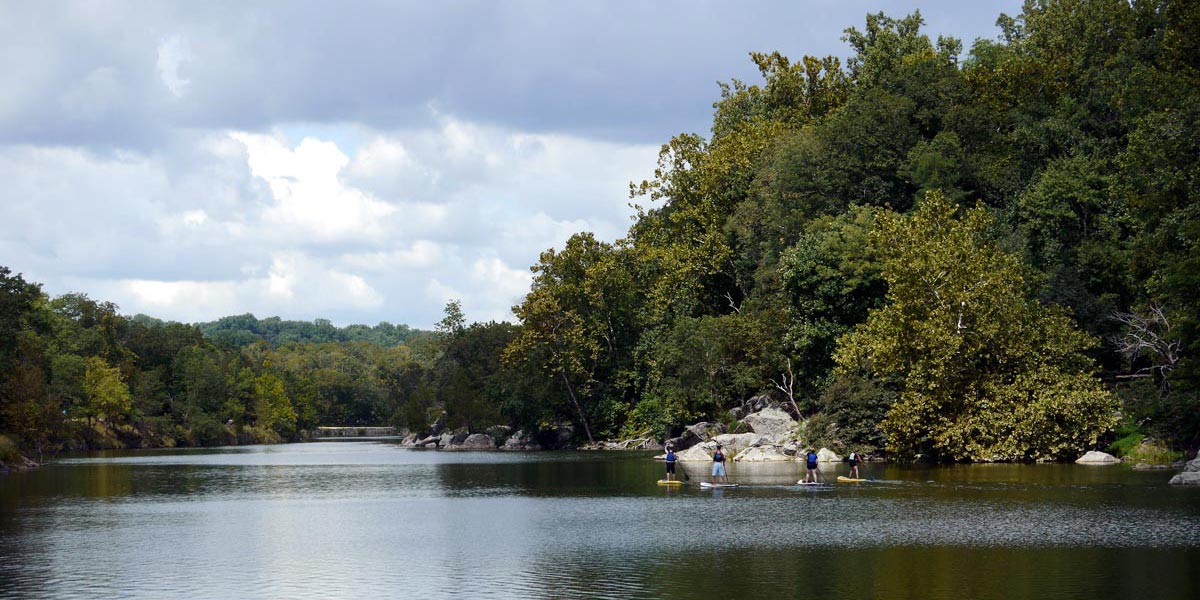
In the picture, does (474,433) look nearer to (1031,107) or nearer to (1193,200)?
(1031,107)

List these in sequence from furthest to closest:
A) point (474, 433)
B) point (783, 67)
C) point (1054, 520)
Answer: point (474, 433)
point (783, 67)
point (1054, 520)

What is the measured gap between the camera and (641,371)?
11094 cm

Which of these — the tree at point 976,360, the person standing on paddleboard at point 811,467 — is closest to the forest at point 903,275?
the tree at point 976,360

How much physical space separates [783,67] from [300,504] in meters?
73.2

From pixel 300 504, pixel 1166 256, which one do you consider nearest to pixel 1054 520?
pixel 1166 256

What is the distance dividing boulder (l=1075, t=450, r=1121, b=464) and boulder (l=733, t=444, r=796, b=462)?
20.0 meters

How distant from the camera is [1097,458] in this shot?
63.0 m

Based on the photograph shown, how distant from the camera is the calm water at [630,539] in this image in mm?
26328

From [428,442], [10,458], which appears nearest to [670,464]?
[10,458]

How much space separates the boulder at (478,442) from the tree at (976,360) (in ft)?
211

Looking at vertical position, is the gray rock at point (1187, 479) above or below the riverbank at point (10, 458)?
below

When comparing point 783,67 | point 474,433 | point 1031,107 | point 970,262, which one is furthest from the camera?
point 474,433

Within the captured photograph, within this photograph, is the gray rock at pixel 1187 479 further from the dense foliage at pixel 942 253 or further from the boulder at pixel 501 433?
the boulder at pixel 501 433

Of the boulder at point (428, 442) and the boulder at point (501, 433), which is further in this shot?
the boulder at point (428, 442)
